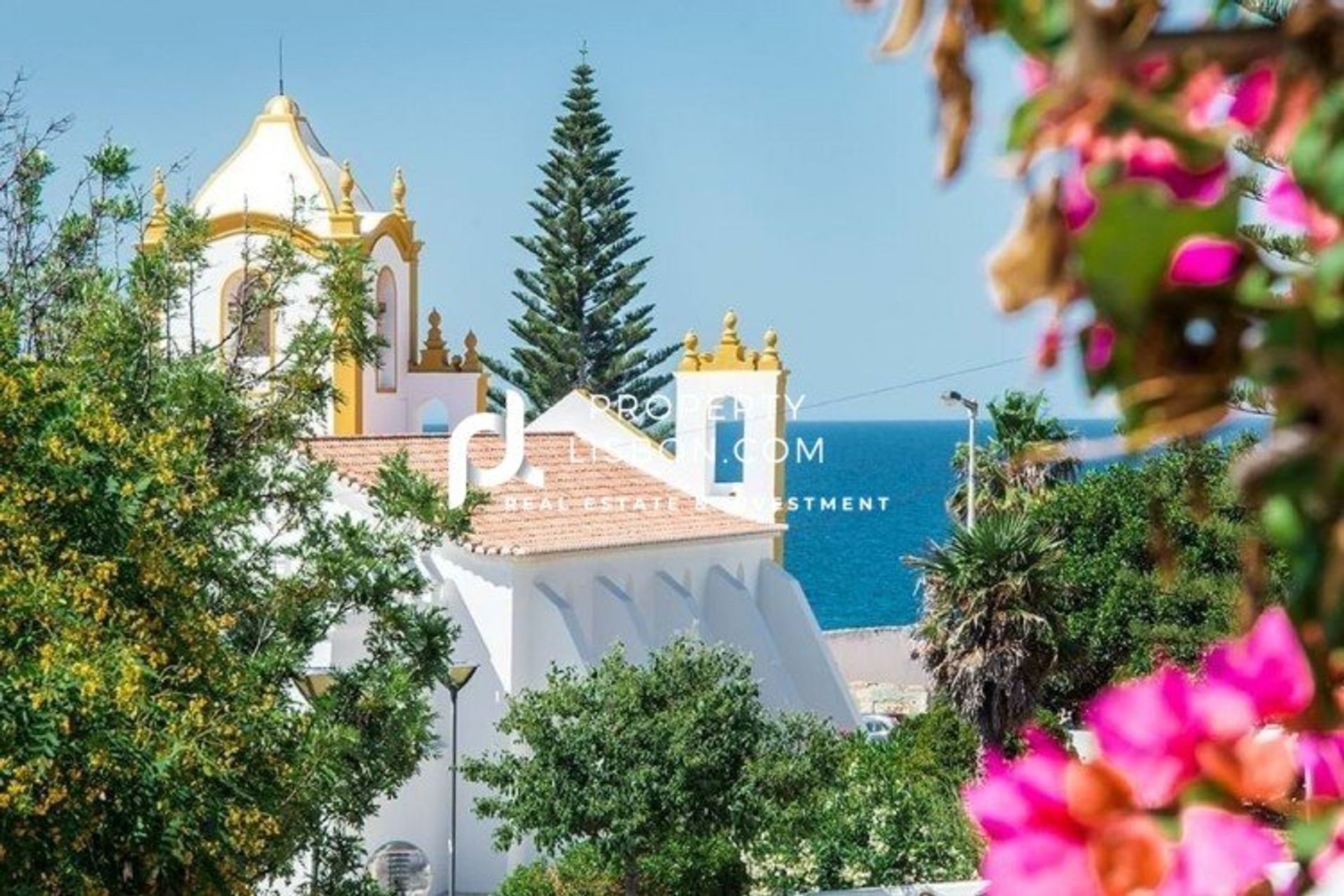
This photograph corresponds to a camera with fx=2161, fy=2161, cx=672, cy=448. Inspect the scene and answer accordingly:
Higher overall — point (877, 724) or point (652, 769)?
point (652, 769)

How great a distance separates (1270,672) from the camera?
0.82 meters

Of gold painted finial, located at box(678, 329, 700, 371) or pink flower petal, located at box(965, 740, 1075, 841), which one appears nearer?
pink flower petal, located at box(965, 740, 1075, 841)

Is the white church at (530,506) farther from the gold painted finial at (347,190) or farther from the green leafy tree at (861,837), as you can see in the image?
the green leafy tree at (861,837)

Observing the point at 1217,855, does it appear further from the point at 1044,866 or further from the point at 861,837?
the point at 861,837

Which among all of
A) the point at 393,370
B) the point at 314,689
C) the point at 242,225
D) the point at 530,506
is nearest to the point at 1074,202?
the point at 314,689

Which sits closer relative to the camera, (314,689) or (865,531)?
(314,689)

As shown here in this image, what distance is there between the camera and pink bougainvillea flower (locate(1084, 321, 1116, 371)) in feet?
2.50

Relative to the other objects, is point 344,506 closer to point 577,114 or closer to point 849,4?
point 577,114

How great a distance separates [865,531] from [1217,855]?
148 meters

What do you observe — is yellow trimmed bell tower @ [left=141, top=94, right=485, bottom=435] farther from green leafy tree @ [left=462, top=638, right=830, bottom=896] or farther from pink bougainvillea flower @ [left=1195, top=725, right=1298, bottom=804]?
pink bougainvillea flower @ [left=1195, top=725, right=1298, bottom=804]

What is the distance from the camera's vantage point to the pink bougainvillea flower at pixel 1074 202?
0.79m

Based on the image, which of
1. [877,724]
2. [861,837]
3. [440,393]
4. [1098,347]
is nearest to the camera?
[1098,347]

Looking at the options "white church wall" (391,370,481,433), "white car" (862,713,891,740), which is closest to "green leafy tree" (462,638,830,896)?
"white car" (862,713,891,740)

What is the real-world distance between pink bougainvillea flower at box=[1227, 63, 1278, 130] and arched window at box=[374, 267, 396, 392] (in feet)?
105
